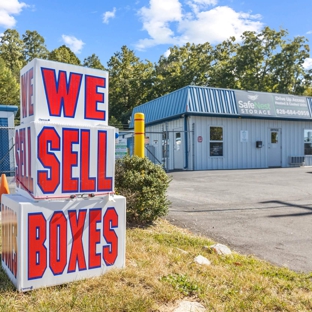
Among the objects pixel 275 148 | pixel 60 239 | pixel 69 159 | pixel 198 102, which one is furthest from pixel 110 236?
pixel 275 148

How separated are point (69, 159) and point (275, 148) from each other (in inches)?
759

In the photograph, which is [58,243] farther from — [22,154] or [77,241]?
[22,154]

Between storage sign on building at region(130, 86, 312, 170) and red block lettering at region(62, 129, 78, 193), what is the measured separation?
43.9 feet

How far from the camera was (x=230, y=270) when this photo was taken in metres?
3.67

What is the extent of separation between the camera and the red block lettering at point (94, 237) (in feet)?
10.9

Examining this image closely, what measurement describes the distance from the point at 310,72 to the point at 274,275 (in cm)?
3711

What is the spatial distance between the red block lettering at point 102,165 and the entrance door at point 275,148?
1844cm

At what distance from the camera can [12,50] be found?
42.7 metres

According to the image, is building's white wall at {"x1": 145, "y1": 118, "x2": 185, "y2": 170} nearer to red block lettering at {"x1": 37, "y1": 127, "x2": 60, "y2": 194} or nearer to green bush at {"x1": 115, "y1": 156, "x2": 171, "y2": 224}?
green bush at {"x1": 115, "y1": 156, "x2": 171, "y2": 224}

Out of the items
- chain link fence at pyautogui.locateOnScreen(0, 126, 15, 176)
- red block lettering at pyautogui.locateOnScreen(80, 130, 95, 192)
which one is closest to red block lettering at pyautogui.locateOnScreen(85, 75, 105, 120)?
red block lettering at pyautogui.locateOnScreen(80, 130, 95, 192)

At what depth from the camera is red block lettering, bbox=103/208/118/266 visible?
3.41 m

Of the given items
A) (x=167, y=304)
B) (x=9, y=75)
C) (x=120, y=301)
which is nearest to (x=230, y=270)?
(x=167, y=304)

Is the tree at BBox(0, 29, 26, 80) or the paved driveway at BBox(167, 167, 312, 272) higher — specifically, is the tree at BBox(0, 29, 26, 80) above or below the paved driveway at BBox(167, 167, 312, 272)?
above

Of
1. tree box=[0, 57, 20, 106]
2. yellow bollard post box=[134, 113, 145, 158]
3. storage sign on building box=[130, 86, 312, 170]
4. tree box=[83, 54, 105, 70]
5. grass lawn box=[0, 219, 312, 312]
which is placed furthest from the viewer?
tree box=[83, 54, 105, 70]
